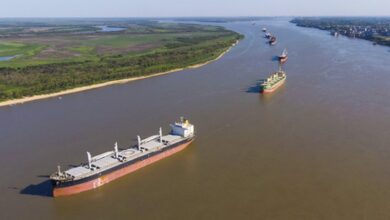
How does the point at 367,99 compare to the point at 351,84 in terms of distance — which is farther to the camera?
the point at 351,84

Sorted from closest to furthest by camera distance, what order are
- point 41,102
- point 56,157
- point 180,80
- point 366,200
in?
point 366,200 → point 56,157 → point 41,102 → point 180,80

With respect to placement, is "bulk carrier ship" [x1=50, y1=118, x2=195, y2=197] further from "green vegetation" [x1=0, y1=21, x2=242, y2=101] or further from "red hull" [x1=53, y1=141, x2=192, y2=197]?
"green vegetation" [x1=0, y1=21, x2=242, y2=101]

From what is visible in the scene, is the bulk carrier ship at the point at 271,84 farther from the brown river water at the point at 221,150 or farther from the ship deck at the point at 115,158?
the ship deck at the point at 115,158

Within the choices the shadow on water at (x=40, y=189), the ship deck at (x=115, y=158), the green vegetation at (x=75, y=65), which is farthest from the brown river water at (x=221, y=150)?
the green vegetation at (x=75, y=65)

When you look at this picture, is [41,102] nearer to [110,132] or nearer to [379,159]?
[110,132]

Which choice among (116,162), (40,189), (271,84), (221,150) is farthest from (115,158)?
(271,84)

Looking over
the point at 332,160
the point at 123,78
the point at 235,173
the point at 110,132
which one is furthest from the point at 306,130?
the point at 123,78
